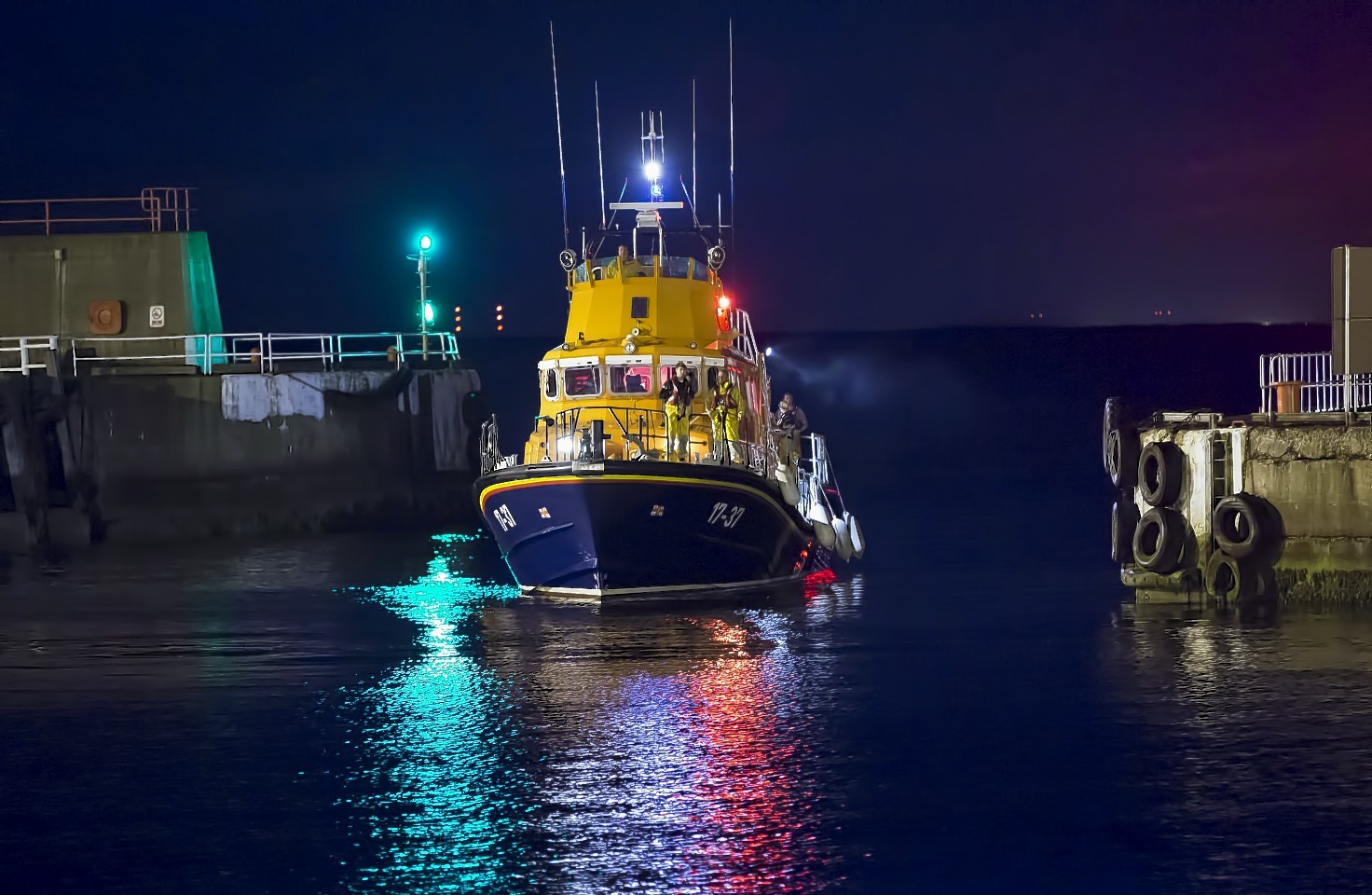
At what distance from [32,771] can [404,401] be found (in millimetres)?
22940

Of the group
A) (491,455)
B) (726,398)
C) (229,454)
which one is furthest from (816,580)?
(229,454)

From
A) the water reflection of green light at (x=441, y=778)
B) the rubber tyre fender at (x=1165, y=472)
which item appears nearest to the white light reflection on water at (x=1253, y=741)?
the rubber tyre fender at (x=1165, y=472)

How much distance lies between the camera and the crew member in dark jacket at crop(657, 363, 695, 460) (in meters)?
22.0

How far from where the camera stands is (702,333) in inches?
965

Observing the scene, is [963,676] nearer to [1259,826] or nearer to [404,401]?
[1259,826]

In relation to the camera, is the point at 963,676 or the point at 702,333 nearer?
the point at 963,676

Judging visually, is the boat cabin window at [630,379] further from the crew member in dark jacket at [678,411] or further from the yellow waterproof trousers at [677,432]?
the yellow waterproof trousers at [677,432]

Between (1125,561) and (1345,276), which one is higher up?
(1345,276)

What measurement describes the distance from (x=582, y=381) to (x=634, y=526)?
2.91m

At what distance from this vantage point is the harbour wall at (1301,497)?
20.0 metres

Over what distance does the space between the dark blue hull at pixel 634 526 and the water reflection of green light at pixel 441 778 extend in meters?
2.16

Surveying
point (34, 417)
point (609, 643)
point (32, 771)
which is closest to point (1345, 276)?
point (609, 643)

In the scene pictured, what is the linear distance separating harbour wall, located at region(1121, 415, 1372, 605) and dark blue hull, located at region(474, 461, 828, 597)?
565cm

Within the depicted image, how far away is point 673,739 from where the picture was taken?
14.1 meters
